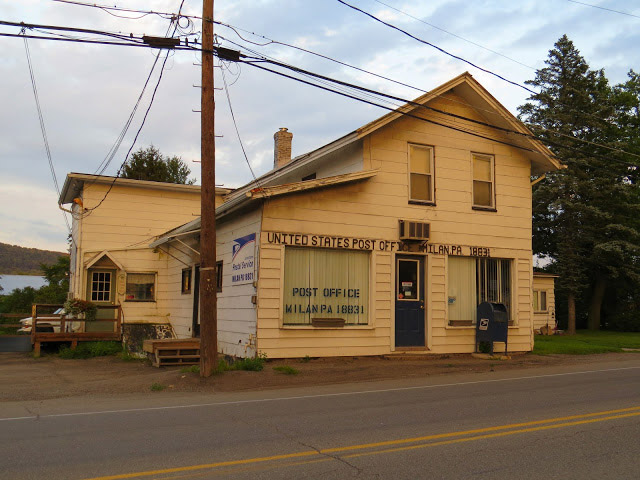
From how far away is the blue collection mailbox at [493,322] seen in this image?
16.3 meters

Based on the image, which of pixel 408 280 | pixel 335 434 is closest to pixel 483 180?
pixel 408 280

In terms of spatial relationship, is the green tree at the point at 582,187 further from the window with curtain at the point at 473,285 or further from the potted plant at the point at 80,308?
the potted plant at the point at 80,308

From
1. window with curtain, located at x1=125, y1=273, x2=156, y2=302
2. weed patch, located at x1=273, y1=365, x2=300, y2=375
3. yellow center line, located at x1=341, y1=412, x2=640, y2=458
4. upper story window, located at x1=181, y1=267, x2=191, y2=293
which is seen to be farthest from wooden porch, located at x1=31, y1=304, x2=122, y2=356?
yellow center line, located at x1=341, y1=412, x2=640, y2=458

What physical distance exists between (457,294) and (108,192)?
12389 mm

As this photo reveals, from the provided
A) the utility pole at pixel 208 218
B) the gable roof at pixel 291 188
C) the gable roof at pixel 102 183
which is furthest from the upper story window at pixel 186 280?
the utility pole at pixel 208 218

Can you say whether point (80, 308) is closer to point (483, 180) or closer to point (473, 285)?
point (473, 285)

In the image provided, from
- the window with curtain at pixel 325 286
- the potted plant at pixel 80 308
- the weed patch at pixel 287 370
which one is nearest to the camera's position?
the weed patch at pixel 287 370

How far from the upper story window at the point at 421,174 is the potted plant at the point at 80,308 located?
10947 mm

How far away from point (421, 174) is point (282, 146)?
844 cm

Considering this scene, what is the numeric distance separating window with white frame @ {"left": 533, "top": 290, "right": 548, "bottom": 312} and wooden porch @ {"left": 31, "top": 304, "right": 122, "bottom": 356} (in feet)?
70.7

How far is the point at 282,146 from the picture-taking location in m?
23.7

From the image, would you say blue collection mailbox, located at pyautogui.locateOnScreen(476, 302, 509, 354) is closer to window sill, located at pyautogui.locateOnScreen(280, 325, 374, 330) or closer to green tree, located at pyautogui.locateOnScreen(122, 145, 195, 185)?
window sill, located at pyautogui.locateOnScreen(280, 325, 374, 330)

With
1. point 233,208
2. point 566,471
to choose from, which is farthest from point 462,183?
point 566,471

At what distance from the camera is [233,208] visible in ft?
49.3
